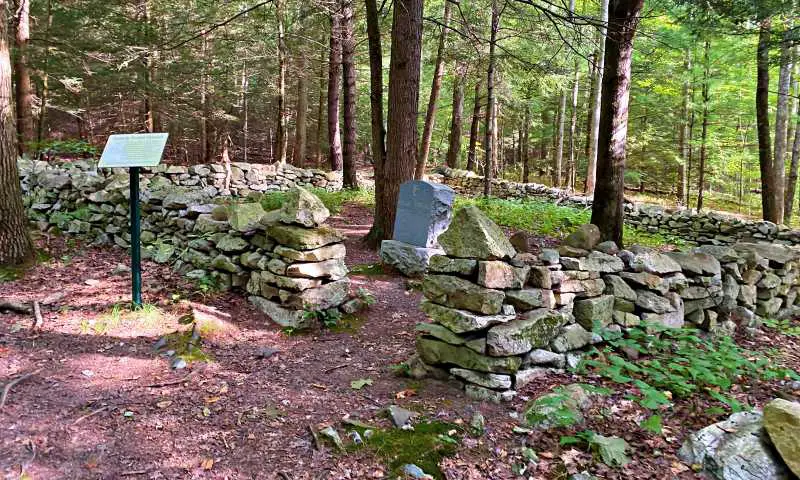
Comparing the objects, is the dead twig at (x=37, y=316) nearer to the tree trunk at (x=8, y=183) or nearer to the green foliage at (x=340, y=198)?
the tree trunk at (x=8, y=183)

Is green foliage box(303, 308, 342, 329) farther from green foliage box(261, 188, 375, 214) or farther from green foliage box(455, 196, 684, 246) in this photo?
green foliage box(455, 196, 684, 246)

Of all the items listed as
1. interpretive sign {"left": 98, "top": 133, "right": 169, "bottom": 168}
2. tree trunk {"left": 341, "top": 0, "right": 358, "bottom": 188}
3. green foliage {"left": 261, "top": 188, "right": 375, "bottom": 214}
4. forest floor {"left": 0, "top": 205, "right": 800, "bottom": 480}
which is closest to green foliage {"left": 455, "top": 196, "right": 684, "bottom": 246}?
green foliage {"left": 261, "top": 188, "right": 375, "bottom": 214}

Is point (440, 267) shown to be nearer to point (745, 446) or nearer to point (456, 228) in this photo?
point (456, 228)

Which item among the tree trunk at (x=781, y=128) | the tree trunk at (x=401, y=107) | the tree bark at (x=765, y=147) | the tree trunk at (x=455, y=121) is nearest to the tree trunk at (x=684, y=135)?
the tree trunk at (x=781, y=128)

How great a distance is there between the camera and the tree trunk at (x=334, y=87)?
12.8m

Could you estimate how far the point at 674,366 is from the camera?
3502 mm

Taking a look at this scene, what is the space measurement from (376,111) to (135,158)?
504cm

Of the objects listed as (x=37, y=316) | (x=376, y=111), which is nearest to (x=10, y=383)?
(x=37, y=316)

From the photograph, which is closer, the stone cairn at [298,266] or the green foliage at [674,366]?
the green foliage at [674,366]

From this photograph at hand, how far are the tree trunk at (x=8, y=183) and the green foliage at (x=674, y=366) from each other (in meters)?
6.44

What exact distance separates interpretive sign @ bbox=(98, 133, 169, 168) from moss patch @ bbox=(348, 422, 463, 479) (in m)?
3.20

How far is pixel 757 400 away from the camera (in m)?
3.47

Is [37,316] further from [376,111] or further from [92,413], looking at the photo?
[376,111]

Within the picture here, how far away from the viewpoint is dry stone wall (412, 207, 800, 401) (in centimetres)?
345
